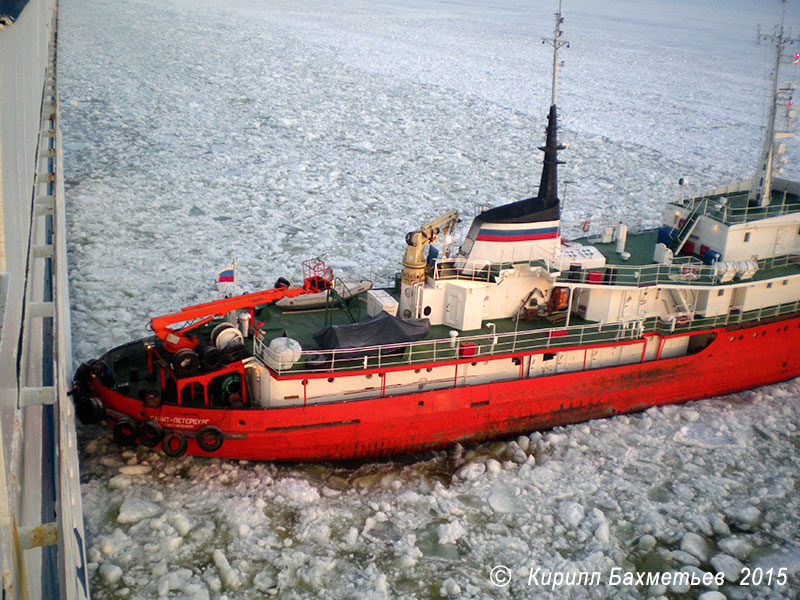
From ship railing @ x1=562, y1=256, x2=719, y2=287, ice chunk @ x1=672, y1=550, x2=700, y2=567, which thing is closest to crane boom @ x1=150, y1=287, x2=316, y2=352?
ship railing @ x1=562, y1=256, x2=719, y2=287

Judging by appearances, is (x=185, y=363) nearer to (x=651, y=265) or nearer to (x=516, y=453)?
(x=516, y=453)

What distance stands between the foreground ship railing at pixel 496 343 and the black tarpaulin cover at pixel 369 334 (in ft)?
0.41

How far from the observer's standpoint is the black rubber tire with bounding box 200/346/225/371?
10.6 m

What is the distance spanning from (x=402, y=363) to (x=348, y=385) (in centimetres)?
85

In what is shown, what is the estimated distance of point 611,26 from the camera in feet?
195

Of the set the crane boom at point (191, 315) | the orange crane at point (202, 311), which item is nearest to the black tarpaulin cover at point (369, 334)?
the orange crane at point (202, 311)

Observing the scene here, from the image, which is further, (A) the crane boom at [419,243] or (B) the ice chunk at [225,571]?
(A) the crane boom at [419,243]

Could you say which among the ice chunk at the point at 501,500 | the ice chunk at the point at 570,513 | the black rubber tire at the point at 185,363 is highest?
the black rubber tire at the point at 185,363

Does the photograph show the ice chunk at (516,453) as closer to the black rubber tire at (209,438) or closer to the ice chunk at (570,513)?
the ice chunk at (570,513)

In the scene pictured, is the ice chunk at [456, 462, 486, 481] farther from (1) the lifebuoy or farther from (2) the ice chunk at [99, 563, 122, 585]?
(2) the ice chunk at [99, 563, 122, 585]

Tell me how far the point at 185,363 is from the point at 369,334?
2623 millimetres

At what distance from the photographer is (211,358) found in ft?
35.1

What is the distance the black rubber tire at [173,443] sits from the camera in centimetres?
1041

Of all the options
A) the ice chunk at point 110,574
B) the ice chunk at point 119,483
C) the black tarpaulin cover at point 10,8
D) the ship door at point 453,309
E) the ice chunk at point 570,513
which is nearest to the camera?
the black tarpaulin cover at point 10,8
